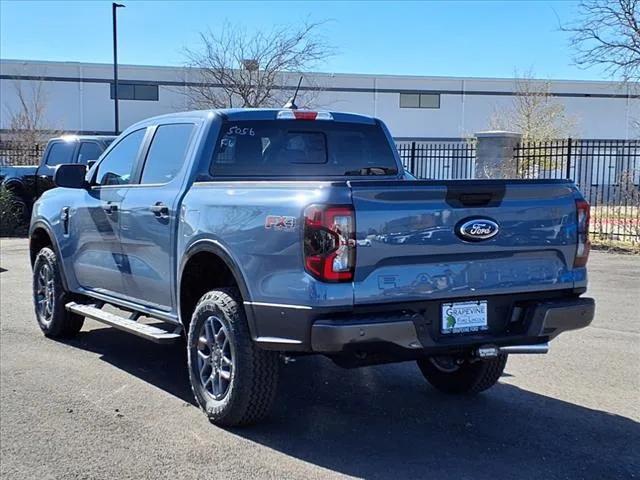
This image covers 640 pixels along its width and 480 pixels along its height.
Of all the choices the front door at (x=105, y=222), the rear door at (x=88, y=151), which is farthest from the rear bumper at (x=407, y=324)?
the rear door at (x=88, y=151)

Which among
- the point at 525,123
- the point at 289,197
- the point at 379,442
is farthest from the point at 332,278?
the point at 525,123

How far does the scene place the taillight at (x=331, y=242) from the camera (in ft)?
12.4

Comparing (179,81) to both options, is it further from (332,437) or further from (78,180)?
(332,437)

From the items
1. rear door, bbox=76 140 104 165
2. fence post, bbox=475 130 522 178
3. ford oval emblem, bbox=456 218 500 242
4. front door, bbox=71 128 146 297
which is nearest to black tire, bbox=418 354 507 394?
ford oval emblem, bbox=456 218 500 242

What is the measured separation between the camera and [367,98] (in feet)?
141

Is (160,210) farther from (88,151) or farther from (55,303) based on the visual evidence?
(88,151)

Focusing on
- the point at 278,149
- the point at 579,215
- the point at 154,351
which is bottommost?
the point at 154,351

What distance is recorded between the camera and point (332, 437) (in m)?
4.47

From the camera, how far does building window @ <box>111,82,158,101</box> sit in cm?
3997

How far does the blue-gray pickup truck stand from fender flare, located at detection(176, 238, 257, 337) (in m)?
0.01

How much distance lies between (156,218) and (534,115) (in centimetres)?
3328

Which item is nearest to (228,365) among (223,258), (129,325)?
(223,258)

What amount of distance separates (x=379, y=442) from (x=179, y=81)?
37757mm

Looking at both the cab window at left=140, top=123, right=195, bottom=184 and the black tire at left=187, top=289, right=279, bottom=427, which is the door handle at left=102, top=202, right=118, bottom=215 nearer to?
the cab window at left=140, top=123, right=195, bottom=184
